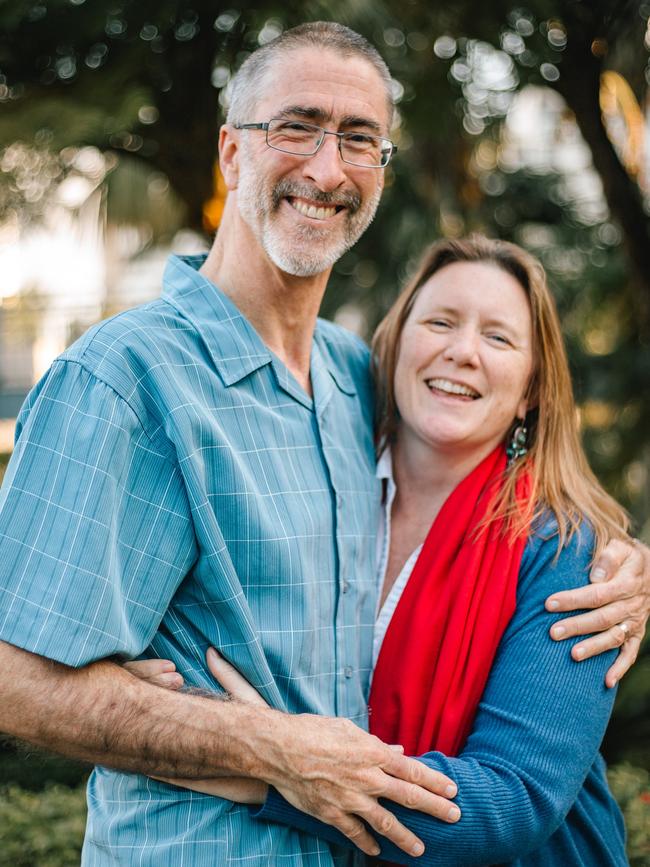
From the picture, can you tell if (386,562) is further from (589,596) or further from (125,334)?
(125,334)

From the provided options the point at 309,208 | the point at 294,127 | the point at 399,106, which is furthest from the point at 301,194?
the point at 399,106

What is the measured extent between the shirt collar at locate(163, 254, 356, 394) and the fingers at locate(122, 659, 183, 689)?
1.78 feet

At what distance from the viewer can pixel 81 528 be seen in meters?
1.61

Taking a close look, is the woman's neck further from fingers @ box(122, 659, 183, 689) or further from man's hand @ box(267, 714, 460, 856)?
→ fingers @ box(122, 659, 183, 689)

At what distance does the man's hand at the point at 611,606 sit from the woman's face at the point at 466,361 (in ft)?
1.36

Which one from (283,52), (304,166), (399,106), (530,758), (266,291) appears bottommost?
(530,758)

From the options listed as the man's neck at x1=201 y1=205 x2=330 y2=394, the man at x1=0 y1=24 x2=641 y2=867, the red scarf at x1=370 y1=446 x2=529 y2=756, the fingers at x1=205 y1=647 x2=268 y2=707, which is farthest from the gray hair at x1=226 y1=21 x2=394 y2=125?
the fingers at x1=205 y1=647 x2=268 y2=707

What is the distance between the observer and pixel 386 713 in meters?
2.04

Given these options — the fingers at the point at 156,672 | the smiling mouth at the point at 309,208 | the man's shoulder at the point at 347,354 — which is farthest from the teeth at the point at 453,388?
the fingers at the point at 156,672

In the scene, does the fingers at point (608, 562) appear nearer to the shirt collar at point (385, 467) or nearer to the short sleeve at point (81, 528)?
the shirt collar at point (385, 467)

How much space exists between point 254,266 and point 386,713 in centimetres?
99

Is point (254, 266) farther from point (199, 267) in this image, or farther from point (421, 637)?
point (421, 637)

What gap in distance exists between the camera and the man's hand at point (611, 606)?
194 centimetres

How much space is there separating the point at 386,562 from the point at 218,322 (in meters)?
0.68
